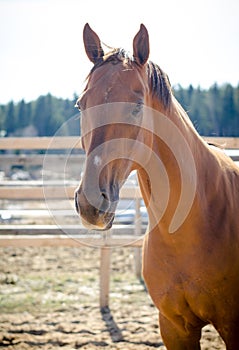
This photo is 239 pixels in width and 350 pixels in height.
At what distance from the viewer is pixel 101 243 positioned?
4.43 m

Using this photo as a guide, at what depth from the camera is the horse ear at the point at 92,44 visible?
2.10 metres

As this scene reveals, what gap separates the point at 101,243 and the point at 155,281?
2.17m

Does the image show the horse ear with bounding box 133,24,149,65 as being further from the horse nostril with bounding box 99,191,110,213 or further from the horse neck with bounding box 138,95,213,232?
the horse nostril with bounding box 99,191,110,213

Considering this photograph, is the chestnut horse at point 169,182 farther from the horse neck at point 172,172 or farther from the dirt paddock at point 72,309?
the dirt paddock at point 72,309

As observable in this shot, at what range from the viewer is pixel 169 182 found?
2115mm

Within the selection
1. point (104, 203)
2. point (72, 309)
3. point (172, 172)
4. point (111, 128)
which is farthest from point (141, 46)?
point (72, 309)

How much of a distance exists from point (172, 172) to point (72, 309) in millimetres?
2899

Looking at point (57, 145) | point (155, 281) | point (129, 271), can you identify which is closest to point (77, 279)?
point (129, 271)

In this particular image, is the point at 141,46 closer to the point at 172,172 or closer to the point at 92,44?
the point at 92,44

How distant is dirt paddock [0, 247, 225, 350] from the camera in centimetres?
366

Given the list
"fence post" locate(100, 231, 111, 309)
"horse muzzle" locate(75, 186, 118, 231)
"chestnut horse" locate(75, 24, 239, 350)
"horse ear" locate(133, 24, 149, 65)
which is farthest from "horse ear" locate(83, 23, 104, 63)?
"fence post" locate(100, 231, 111, 309)

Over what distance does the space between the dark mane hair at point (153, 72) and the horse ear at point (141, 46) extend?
0.11 feet

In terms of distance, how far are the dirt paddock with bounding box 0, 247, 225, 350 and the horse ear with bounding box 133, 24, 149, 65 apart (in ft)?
8.33

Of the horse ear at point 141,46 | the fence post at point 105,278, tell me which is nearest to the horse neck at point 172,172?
the horse ear at point 141,46
